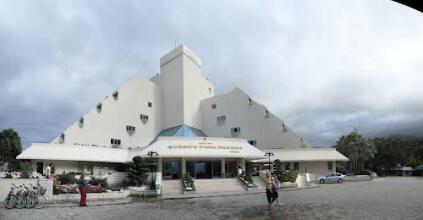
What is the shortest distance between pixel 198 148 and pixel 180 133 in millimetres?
9127

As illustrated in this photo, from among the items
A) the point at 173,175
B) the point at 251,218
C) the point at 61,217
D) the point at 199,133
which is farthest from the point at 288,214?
the point at 199,133

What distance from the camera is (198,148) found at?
36000 mm

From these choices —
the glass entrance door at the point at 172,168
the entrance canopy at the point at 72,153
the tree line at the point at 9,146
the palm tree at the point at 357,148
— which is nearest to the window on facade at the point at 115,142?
the entrance canopy at the point at 72,153

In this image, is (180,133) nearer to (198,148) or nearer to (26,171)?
(198,148)

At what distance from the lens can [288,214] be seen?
12.4 meters

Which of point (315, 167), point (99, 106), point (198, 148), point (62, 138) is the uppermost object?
point (99, 106)

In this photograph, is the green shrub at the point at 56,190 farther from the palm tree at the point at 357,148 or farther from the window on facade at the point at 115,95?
the palm tree at the point at 357,148

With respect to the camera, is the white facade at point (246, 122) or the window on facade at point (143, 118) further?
the window on facade at point (143, 118)

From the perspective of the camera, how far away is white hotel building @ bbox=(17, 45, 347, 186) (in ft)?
117

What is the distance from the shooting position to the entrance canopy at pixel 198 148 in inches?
1367

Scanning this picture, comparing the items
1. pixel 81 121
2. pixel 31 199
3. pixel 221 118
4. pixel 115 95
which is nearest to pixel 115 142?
pixel 81 121

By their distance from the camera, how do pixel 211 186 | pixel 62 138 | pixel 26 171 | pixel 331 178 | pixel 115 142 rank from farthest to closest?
pixel 115 142
pixel 331 178
pixel 62 138
pixel 211 186
pixel 26 171

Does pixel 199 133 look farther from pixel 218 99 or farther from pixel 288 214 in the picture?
pixel 288 214

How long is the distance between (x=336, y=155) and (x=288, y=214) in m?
33.7
